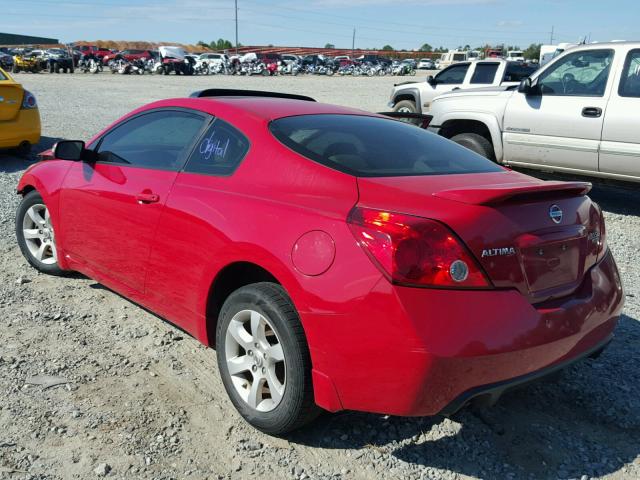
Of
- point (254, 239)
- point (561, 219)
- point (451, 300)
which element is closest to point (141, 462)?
point (254, 239)

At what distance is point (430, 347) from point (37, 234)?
148 inches

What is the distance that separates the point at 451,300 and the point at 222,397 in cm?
151

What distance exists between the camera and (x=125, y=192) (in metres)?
3.75

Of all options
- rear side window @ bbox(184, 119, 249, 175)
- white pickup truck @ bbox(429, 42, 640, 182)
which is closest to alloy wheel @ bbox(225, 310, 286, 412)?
rear side window @ bbox(184, 119, 249, 175)

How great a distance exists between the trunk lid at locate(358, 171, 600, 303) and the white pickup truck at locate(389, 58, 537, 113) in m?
11.6

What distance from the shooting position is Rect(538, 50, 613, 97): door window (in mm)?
7398

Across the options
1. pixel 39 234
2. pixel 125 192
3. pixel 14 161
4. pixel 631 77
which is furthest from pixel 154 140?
pixel 14 161

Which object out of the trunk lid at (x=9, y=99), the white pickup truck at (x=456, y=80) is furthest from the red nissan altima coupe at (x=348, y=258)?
the white pickup truck at (x=456, y=80)

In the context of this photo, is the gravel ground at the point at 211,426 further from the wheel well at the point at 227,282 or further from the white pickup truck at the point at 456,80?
the white pickup truck at the point at 456,80

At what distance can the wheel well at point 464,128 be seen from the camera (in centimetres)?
860

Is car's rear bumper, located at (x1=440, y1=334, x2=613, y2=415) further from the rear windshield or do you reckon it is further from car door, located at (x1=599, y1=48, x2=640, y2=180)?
car door, located at (x1=599, y1=48, x2=640, y2=180)

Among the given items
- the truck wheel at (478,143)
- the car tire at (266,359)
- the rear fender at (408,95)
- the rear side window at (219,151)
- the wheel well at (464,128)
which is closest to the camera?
the car tire at (266,359)

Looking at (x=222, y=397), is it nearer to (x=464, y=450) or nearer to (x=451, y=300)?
(x=464, y=450)

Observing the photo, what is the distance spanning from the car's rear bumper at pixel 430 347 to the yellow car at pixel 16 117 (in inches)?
334
